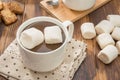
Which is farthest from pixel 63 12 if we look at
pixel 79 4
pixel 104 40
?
pixel 104 40

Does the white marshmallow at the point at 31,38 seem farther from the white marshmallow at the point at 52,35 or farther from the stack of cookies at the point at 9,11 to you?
the stack of cookies at the point at 9,11

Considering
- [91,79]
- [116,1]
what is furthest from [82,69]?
[116,1]

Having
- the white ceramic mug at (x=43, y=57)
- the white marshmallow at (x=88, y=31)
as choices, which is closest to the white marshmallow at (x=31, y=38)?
the white ceramic mug at (x=43, y=57)

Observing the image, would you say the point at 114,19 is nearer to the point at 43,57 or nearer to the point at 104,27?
the point at 104,27

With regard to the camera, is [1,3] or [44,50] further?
[1,3]

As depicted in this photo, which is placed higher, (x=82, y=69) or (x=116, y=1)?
(x=116, y=1)

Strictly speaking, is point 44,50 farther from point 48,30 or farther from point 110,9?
point 110,9

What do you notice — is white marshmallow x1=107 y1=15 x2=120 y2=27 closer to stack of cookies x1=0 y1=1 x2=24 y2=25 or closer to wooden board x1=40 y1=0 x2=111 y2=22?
wooden board x1=40 y1=0 x2=111 y2=22
